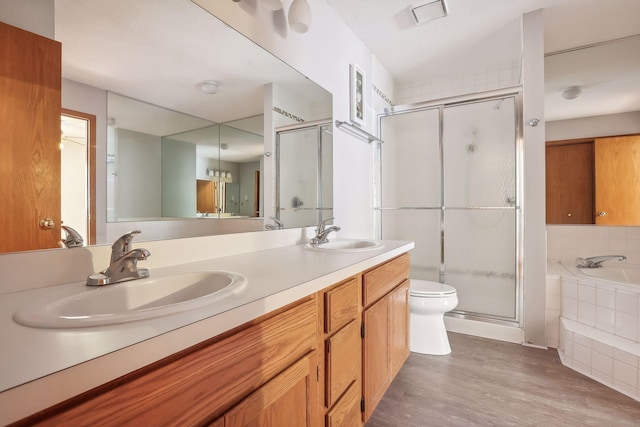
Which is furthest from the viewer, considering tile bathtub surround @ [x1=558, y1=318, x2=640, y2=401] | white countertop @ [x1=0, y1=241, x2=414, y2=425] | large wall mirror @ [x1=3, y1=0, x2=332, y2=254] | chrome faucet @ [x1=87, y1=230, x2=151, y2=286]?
tile bathtub surround @ [x1=558, y1=318, x2=640, y2=401]

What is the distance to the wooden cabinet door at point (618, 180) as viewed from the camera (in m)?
2.50

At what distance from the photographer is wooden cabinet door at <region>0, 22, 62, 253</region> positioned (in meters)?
0.72

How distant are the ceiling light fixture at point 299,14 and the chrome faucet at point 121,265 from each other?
1336 millimetres

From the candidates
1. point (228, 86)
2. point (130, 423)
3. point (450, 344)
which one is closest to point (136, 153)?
point (228, 86)

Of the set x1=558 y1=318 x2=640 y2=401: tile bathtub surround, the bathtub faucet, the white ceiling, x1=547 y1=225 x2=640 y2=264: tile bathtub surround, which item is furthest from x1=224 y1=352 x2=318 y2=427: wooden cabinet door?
x1=547 y1=225 x2=640 y2=264: tile bathtub surround

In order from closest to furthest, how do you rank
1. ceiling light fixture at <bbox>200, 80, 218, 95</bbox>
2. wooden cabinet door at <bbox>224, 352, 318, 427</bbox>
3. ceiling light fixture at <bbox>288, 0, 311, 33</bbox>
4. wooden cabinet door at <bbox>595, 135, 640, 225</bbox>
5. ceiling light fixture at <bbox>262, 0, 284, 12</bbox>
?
wooden cabinet door at <bbox>224, 352, 318, 427</bbox>
ceiling light fixture at <bbox>200, 80, 218, 95</bbox>
ceiling light fixture at <bbox>262, 0, 284, 12</bbox>
ceiling light fixture at <bbox>288, 0, 311, 33</bbox>
wooden cabinet door at <bbox>595, 135, 640, 225</bbox>

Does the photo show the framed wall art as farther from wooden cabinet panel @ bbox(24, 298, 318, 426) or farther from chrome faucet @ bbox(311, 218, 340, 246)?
wooden cabinet panel @ bbox(24, 298, 318, 426)

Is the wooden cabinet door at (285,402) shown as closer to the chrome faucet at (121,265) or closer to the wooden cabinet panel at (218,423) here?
the wooden cabinet panel at (218,423)

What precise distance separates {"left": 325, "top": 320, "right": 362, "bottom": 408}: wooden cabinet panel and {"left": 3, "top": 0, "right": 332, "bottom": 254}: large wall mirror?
2.16 ft

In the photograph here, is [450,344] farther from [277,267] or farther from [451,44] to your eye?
[451,44]

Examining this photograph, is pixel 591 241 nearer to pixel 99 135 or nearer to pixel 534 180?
pixel 534 180

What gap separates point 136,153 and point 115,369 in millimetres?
775

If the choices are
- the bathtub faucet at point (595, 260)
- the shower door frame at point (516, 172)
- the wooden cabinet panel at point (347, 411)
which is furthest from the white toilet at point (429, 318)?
the bathtub faucet at point (595, 260)

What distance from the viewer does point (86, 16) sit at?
34.4 inches
